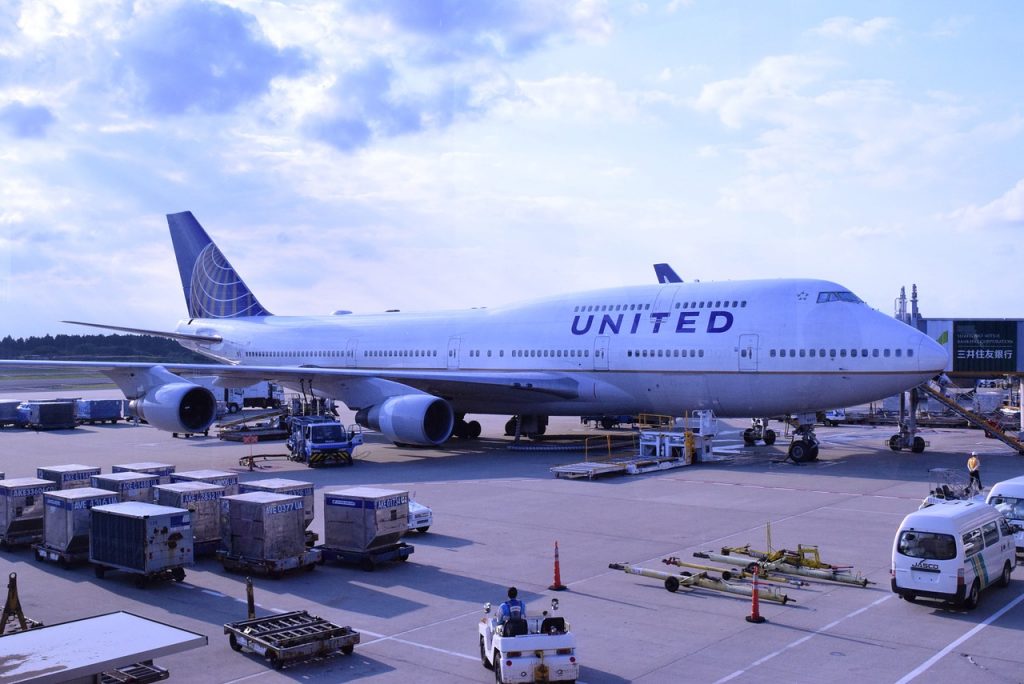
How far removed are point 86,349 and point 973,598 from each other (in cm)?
11550

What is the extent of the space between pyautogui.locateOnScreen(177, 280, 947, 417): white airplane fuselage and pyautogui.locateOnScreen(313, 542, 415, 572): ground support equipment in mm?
14427

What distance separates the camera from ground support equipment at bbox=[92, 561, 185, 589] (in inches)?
551

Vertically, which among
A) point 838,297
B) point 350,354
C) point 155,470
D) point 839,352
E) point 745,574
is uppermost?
point 838,297

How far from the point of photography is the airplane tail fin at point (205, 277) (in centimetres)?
4488

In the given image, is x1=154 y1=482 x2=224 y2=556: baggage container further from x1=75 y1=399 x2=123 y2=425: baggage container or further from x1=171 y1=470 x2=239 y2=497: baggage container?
x1=75 y1=399 x2=123 y2=425: baggage container

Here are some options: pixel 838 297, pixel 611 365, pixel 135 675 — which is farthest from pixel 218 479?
pixel 838 297

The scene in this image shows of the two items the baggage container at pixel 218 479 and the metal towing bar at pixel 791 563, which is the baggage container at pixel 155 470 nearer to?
the baggage container at pixel 218 479

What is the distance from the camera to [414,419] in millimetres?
27625

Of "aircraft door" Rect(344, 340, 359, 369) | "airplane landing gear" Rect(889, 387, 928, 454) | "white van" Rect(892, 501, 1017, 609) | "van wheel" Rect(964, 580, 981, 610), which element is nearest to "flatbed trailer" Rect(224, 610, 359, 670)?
"white van" Rect(892, 501, 1017, 609)

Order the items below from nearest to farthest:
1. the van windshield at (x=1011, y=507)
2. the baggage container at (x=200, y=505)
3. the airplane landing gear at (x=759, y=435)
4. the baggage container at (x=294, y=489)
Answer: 1. the van windshield at (x=1011, y=507)
2. the baggage container at (x=200, y=505)
3. the baggage container at (x=294, y=489)
4. the airplane landing gear at (x=759, y=435)

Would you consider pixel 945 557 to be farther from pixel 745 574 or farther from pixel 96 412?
pixel 96 412

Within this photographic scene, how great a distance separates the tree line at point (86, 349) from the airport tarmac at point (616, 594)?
3496 inches

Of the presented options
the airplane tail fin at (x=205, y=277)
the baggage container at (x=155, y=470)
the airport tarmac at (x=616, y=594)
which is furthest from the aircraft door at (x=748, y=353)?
the airplane tail fin at (x=205, y=277)

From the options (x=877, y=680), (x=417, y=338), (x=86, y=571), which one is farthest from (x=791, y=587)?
(x=417, y=338)
